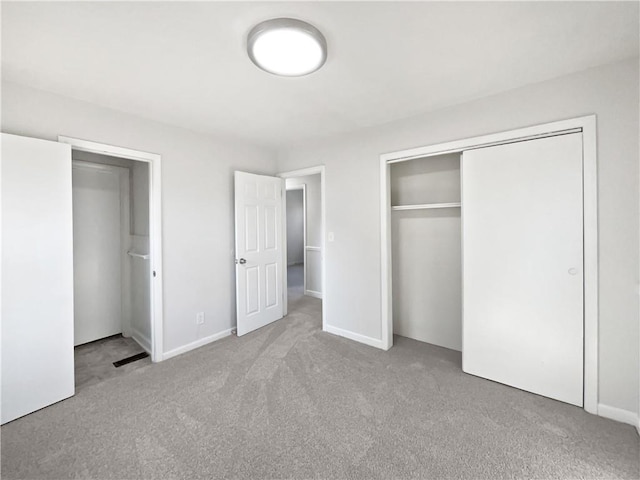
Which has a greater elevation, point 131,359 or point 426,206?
point 426,206

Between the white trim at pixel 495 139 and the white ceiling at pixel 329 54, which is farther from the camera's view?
the white trim at pixel 495 139

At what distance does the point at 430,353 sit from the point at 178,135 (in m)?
3.39

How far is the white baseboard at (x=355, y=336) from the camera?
298cm

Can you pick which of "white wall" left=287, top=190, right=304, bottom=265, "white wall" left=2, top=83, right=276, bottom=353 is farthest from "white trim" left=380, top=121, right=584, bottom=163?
"white wall" left=287, top=190, right=304, bottom=265

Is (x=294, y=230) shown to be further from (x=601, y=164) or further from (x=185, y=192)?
(x=601, y=164)

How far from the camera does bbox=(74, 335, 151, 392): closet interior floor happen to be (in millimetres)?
2453

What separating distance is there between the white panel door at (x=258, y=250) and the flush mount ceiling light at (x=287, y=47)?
5.62ft

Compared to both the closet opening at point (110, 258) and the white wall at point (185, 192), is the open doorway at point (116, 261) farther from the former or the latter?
the white wall at point (185, 192)

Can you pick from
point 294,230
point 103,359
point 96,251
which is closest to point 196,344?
point 103,359

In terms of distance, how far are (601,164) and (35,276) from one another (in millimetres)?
3976

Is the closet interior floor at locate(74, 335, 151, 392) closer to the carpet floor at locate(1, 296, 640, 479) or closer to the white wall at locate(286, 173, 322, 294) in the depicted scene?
the carpet floor at locate(1, 296, 640, 479)

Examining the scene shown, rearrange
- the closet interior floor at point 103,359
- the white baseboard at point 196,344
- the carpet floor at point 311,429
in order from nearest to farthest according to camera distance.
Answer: the carpet floor at point 311,429
the closet interior floor at point 103,359
the white baseboard at point 196,344

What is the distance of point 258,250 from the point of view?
3.50m

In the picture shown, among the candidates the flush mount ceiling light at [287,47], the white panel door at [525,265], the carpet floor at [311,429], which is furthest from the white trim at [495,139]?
the carpet floor at [311,429]
